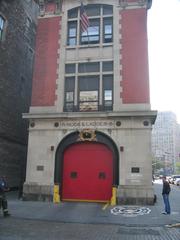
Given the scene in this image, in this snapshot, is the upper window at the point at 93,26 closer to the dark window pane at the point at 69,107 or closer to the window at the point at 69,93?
the window at the point at 69,93

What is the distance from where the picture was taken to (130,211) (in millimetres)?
14961

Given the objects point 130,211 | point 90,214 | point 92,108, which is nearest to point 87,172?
point 92,108

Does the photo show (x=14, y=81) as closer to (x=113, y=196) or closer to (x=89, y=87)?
(x=89, y=87)

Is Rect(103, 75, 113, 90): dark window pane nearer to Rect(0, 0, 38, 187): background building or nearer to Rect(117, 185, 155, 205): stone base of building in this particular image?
Rect(117, 185, 155, 205): stone base of building

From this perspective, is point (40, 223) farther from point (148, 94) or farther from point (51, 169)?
point (148, 94)

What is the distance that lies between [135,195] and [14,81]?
14776 millimetres

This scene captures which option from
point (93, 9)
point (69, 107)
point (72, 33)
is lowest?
point (69, 107)

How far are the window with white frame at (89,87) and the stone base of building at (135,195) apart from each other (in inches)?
212

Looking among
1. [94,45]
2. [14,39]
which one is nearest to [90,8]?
[94,45]

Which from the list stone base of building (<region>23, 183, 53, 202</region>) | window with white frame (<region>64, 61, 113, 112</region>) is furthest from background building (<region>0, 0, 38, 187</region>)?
window with white frame (<region>64, 61, 113, 112</region>)

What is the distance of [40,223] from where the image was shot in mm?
11719

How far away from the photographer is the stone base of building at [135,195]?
17.1 metres

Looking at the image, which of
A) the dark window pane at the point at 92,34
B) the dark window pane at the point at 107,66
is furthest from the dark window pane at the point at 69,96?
the dark window pane at the point at 92,34

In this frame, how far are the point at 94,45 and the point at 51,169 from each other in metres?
9.25
